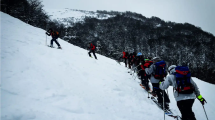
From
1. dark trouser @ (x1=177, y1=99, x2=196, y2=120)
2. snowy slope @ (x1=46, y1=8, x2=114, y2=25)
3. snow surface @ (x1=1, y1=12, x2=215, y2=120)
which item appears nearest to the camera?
snow surface @ (x1=1, y1=12, x2=215, y2=120)

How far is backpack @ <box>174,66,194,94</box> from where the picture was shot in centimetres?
286

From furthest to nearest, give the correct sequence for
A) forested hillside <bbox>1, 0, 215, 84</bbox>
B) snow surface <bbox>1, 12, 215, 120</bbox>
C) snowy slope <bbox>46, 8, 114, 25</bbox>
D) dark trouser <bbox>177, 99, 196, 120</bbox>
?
snowy slope <bbox>46, 8, 114, 25</bbox> → forested hillside <bbox>1, 0, 215, 84</bbox> → dark trouser <bbox>177, 99, 196, 120</bbox> → snow surface <bbox>1, 12, 215, 120</bbox>

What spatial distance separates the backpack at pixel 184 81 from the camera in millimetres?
2859

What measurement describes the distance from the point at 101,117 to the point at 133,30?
147 meters

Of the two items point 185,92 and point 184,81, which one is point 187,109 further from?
point 184,81

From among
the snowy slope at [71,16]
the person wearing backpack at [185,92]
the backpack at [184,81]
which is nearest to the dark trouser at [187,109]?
the person wearing backpack at [185,92]

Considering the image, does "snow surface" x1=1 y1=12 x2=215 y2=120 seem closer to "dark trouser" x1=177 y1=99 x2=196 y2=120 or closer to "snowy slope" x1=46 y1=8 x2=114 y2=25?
"dark trouser" x1=177 y1=99 x2=196 y2=120

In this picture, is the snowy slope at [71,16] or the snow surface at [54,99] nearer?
the snow surface at [54,99]

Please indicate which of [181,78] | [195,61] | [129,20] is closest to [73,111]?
[181,78]

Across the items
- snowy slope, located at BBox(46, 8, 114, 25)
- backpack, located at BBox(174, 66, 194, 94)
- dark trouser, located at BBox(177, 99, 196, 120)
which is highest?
snowy slope, located at BBox(46, 8, 114, 25)

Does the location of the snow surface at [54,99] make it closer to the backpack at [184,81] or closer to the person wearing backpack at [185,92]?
the person wearing backpack at [185,92]

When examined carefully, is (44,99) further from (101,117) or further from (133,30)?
(133,30)

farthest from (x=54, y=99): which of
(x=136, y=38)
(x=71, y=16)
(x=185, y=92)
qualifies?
(x=71, y=16)

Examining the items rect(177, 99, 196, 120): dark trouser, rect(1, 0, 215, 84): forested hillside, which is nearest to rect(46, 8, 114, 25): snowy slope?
rect(1, 0, 215, 84): forested hillside
